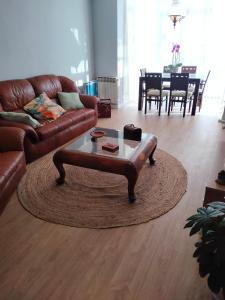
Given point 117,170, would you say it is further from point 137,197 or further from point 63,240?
point 63,240

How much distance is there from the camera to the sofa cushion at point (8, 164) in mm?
2035

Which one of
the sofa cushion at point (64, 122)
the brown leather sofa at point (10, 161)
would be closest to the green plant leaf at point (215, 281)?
the brown leather sofa at point (10, 161)

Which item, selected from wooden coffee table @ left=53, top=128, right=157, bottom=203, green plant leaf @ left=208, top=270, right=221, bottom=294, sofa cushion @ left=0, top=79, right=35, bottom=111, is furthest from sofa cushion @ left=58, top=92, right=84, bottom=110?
green plant leaf @ left=208, top=270, right=221, bottom=294

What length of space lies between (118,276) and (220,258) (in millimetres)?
801

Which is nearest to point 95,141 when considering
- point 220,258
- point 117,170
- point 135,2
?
point 117,170

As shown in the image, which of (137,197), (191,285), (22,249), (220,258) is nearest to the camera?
(220,258)

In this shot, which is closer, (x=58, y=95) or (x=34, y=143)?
(x=34, y=143)

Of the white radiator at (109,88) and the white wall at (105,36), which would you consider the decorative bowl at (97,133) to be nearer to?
the white radiator at (109,88)

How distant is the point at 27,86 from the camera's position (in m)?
3.64

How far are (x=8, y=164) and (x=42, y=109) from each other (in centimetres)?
153

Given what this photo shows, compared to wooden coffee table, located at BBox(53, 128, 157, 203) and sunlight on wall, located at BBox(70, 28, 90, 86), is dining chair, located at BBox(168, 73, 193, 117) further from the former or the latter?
wooden coffee table, located at BBox(53, 128, 157, 203)

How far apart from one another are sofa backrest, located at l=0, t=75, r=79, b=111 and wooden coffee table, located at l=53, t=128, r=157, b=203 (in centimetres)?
131

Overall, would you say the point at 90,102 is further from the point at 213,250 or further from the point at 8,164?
the point at 213,250

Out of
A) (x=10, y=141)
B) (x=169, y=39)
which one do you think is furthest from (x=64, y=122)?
(x=169, y=39)
